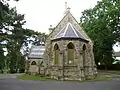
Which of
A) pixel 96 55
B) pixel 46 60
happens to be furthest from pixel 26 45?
pixel 46 60

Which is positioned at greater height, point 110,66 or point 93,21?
point 93,21

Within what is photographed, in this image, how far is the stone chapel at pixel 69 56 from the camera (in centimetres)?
2844

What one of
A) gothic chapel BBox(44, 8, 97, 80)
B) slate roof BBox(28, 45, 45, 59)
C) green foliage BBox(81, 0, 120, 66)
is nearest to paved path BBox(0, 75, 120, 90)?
gothic chapel BBox(44, 8, 97, 80)

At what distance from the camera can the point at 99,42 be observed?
48.0 metres

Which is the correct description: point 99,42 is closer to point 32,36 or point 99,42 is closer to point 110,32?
point 110,32

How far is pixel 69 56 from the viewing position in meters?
29.4

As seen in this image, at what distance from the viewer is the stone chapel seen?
93.3 ft

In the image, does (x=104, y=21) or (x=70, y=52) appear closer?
(x=70, y=52)

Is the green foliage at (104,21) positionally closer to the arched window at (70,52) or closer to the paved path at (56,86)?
the arched window at (70,52)

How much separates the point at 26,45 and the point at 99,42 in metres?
23.6

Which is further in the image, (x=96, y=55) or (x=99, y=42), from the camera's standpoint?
(x=96, y=55)

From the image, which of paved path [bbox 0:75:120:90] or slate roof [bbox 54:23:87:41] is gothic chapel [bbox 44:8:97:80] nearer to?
slate roof [bbox 54:23:87:41]

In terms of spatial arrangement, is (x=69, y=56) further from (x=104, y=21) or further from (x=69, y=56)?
(x=104, y=21)

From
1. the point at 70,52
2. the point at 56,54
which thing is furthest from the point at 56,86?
the point at 56,54
